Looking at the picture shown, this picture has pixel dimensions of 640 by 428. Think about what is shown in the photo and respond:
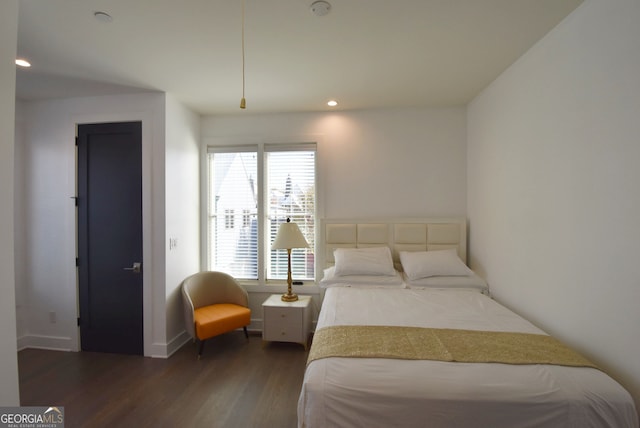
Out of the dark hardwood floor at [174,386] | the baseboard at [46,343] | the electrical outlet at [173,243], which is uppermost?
the electrical outlet at [173,243]

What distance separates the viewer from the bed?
1234 mm

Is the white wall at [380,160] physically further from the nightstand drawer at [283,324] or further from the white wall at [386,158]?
the nightstand drawer at [283,324]

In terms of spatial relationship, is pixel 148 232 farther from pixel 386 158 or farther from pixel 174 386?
pixel 386 158

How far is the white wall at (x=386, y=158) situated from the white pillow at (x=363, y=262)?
0.52 m

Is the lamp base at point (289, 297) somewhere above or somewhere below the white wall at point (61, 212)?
below

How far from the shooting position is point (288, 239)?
3006mm

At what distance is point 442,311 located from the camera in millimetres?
2168

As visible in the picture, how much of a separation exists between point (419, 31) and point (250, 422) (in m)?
2.99

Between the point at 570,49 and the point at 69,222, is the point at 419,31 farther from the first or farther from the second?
the point at 69,222

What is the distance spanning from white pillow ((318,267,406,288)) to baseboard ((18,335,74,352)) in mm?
2867

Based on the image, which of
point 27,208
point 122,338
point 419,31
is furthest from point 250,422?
point 27,208

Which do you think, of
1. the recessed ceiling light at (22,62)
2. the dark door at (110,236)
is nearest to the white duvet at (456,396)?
the dark door at (110,236)

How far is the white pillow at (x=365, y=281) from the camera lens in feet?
9.20

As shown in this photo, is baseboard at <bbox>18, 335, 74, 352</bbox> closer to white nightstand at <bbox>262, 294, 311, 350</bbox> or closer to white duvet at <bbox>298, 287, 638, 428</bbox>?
white nightstand at <bbox>262, 294, 311, 350</bbox>
